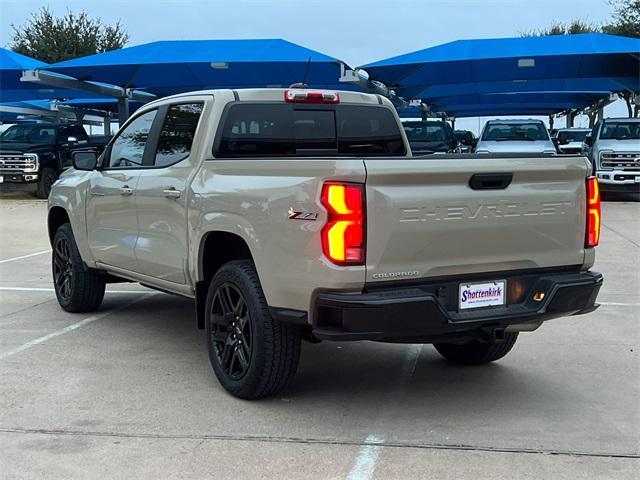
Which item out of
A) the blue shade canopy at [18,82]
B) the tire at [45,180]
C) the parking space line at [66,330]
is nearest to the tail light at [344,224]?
the parking space line at [66,330]

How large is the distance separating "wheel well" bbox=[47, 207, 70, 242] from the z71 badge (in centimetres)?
378

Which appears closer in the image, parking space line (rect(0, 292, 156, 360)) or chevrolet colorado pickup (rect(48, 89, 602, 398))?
chevrolet colorado pickup (rect(48, 89, 602, 398))

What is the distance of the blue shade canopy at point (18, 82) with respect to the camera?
2059cm

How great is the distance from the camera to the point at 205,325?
191 inches

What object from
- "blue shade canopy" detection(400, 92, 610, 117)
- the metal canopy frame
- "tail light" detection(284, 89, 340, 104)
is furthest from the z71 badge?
"blue shade canopy" detection(400, 92, 610, 117)

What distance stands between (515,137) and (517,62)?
10.4 ft

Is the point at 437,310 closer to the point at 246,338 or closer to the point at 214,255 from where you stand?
the point at 246,338

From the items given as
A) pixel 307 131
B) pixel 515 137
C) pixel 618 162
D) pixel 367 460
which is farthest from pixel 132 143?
pixel 618 162

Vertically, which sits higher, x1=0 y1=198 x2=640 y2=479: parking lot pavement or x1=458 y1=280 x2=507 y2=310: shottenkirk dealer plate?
x1=458 y1=280 x2=507 y2=310: shottenkirk dealer plate

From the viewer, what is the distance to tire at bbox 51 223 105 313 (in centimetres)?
667

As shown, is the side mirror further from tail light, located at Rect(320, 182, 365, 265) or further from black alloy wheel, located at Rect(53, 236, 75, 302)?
tail light, located at Rect(320, 182, 365, 265)

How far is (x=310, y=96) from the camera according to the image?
527cm

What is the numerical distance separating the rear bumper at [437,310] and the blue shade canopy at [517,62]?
15.7 metres

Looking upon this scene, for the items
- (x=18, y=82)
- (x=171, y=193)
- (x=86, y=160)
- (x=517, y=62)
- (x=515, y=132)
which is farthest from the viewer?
(x=18, y=82)
